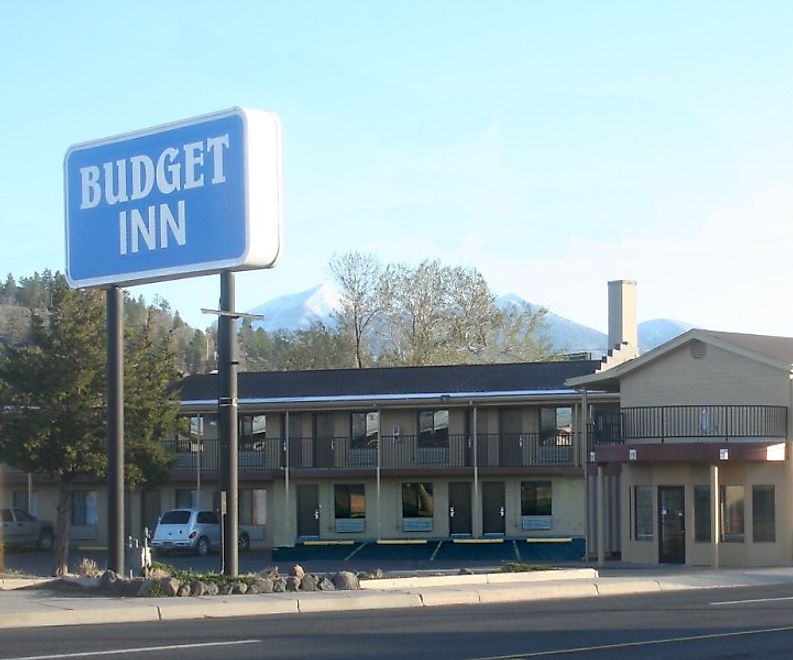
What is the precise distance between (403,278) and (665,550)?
3673cm

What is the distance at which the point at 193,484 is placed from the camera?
162ft

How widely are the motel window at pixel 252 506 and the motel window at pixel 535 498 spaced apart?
31.4 ft

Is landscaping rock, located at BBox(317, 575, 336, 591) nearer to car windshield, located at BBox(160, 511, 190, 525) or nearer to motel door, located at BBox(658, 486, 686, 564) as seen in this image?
motel door, located at BBox(658, 486, 686, 564)

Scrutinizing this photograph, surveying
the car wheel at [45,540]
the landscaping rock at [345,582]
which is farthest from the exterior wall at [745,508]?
the car wheel at [45,540]

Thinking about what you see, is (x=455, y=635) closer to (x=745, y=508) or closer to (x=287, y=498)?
(x=745, y=508)

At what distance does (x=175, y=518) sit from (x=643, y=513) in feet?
54.4

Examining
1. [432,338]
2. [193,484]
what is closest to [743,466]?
[193,484]

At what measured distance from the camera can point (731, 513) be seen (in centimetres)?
3503

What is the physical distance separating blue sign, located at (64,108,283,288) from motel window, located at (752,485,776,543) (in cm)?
1773

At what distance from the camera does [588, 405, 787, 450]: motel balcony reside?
1379 inches

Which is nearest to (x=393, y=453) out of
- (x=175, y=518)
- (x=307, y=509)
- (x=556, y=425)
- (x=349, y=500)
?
(x=349, y=500)

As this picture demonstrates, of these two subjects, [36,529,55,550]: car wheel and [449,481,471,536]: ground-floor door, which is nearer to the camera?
[449,481,471,536]: ground-floor door

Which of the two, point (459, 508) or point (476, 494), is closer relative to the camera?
point (476, 494)

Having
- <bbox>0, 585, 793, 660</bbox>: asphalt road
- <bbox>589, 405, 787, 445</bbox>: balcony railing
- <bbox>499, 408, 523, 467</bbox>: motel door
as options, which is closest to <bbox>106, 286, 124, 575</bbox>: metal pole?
<bbox>0, 585, 793, 660</bbox>: asphalt road
